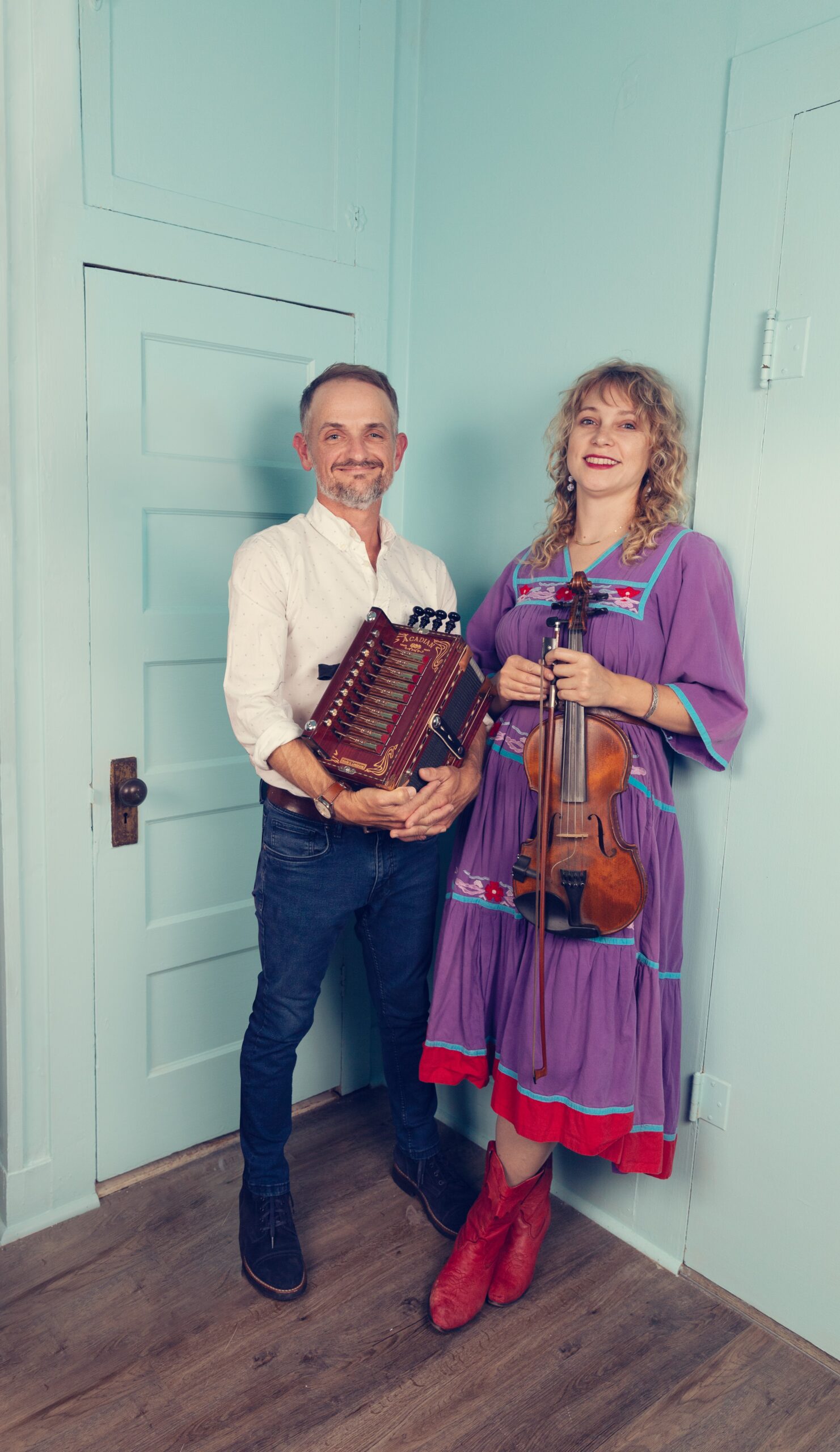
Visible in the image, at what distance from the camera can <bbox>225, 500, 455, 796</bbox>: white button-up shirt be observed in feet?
5.65

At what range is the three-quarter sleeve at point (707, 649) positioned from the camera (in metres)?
1.64

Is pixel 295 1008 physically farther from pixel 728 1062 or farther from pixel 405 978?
pixel 728 1062

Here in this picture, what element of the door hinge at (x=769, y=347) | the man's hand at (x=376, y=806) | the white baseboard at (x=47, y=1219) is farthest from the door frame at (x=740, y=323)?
the white baseboard at (x=47, y=1219)

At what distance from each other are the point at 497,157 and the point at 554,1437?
249cm

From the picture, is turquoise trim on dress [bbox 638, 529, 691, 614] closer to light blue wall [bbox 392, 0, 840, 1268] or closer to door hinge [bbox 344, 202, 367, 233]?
light blue wall [bbox 392, 0, 840, 1268]

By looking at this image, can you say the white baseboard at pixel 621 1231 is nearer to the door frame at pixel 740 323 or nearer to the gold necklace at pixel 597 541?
the door frame at pixel 740 323

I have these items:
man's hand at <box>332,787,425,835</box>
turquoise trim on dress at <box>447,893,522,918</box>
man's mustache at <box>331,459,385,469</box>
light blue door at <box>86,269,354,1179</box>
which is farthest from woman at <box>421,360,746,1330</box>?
light blue door at <box>86,269,354,1179</box>

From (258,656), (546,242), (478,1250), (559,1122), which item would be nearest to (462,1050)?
(559,1122)

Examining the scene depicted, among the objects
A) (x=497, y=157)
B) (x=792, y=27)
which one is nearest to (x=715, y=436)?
(x=792, y=27)

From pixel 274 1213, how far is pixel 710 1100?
0.90 metres

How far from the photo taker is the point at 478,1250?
1.83 meters

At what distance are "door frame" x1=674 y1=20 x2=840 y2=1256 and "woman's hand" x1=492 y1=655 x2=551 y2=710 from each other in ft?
A: 1.21

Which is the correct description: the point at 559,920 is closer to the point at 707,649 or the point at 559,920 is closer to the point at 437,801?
the point at 437,801

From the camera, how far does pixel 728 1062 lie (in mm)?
1834
